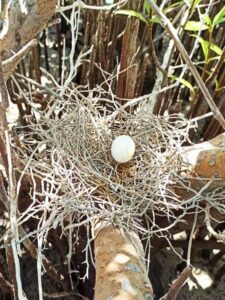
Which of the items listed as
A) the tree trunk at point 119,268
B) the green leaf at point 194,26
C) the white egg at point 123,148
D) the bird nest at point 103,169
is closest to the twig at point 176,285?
the tree trunk at point 119,268

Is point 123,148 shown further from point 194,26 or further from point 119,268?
point 194,26

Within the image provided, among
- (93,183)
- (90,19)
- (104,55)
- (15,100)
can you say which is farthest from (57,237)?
(90,19)

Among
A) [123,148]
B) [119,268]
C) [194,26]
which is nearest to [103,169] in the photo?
[123,148]

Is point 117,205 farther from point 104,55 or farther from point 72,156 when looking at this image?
point 104,55

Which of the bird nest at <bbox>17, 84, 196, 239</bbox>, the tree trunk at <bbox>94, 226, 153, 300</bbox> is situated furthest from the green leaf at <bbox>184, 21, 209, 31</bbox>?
the tree trunk at <bbox>94, 226, 153, 300</bbox>

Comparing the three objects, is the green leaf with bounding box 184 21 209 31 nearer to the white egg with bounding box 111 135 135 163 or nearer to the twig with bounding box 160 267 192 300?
the white egg with bounding box 111 135 135 163
